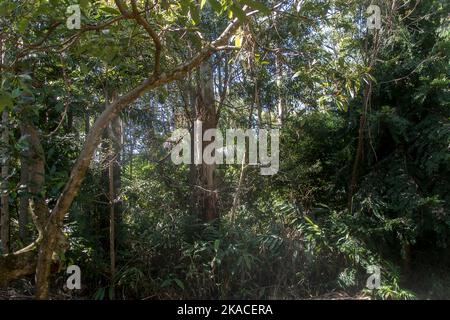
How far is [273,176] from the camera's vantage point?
7074 millimetres

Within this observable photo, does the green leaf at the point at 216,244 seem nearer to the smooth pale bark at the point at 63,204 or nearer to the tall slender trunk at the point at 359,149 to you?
the tall slender trunk at the point at 359,149

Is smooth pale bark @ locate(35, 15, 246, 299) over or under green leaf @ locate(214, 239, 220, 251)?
over

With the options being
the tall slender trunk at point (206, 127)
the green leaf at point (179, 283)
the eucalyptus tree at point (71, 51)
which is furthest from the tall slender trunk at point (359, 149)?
the eucalyptus tree at point (71, 51)

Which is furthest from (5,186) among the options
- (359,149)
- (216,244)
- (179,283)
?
(359,149)

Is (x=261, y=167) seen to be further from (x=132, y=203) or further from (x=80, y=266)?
(x=80, y=266)

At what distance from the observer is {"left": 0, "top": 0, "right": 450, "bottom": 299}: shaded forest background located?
5.70 metres

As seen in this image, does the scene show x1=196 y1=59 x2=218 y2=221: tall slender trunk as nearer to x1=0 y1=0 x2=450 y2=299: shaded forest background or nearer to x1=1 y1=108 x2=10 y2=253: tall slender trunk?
x1=0 y1=0 x2=450 y2=299: shaded forest background

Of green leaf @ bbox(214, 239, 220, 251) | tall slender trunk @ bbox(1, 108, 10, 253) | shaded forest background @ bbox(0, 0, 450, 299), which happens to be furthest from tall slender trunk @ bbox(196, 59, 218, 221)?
tall slender trunk @ bbox(1, 108, 10, 253)

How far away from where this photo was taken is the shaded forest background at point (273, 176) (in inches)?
225

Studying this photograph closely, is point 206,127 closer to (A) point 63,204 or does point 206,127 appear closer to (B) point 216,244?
(B) point 216,244

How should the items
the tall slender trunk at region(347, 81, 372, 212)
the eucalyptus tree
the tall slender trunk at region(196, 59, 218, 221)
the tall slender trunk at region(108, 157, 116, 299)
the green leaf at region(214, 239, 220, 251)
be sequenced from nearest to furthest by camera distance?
the eucalyptus tree < the tall slender trunk at region(108, 157, 116, 299) < the green leaf at region(214, 239, 220, 251) < the tall slender trunk at region(347, 81, 372, 212) < the tall slender trunk at region(196, 59, 218, 221)

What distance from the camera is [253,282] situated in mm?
6254
